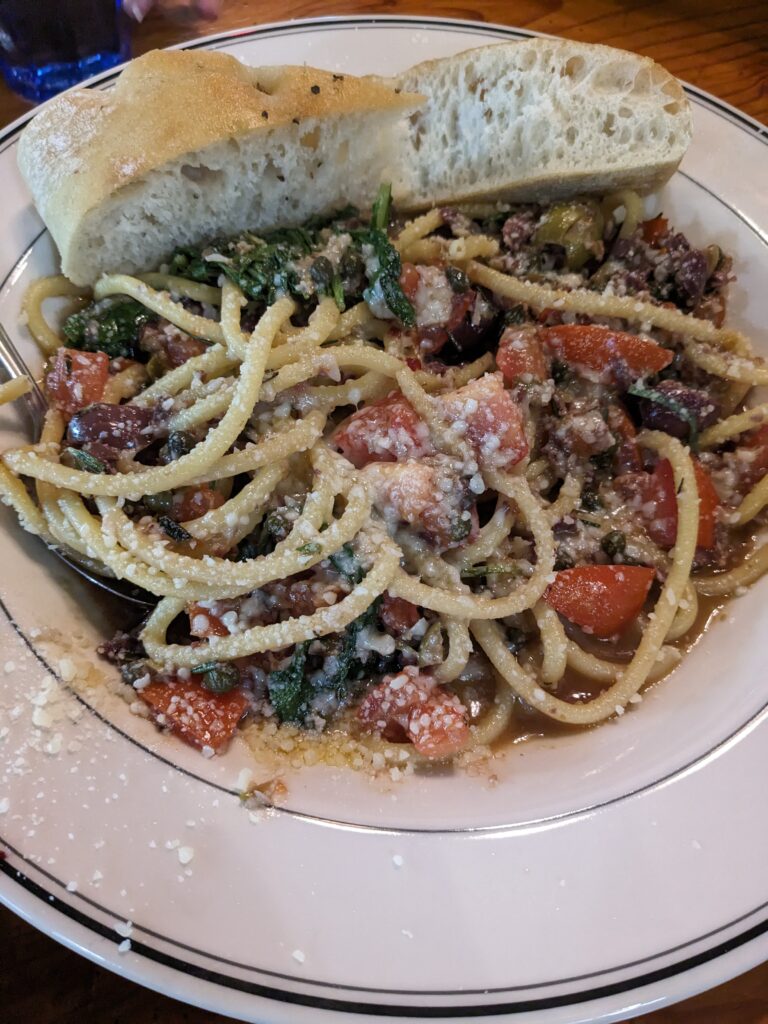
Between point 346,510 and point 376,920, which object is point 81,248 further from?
point 376,920

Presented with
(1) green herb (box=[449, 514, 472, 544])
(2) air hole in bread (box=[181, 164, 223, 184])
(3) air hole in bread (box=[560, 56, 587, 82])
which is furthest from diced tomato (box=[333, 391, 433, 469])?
(3) air hole in bread (box=[560, 56, 587, 82])

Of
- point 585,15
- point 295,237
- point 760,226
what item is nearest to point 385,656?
point 295,237

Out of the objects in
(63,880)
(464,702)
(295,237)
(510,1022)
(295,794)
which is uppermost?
(295,237)

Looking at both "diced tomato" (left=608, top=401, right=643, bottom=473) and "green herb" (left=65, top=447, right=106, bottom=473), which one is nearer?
"green herb" (left=65, top=447, right=106, bottom=473)

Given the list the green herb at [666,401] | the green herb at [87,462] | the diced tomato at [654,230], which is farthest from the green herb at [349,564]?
the diced tomato at [654,230]

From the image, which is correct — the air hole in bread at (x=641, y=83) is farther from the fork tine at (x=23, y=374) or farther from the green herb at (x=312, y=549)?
the fork tine at (x=23, y=374)

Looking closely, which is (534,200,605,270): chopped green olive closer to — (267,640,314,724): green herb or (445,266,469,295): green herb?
(445,266,469,295): green herb

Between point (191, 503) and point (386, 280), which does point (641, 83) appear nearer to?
point (386, 280)
